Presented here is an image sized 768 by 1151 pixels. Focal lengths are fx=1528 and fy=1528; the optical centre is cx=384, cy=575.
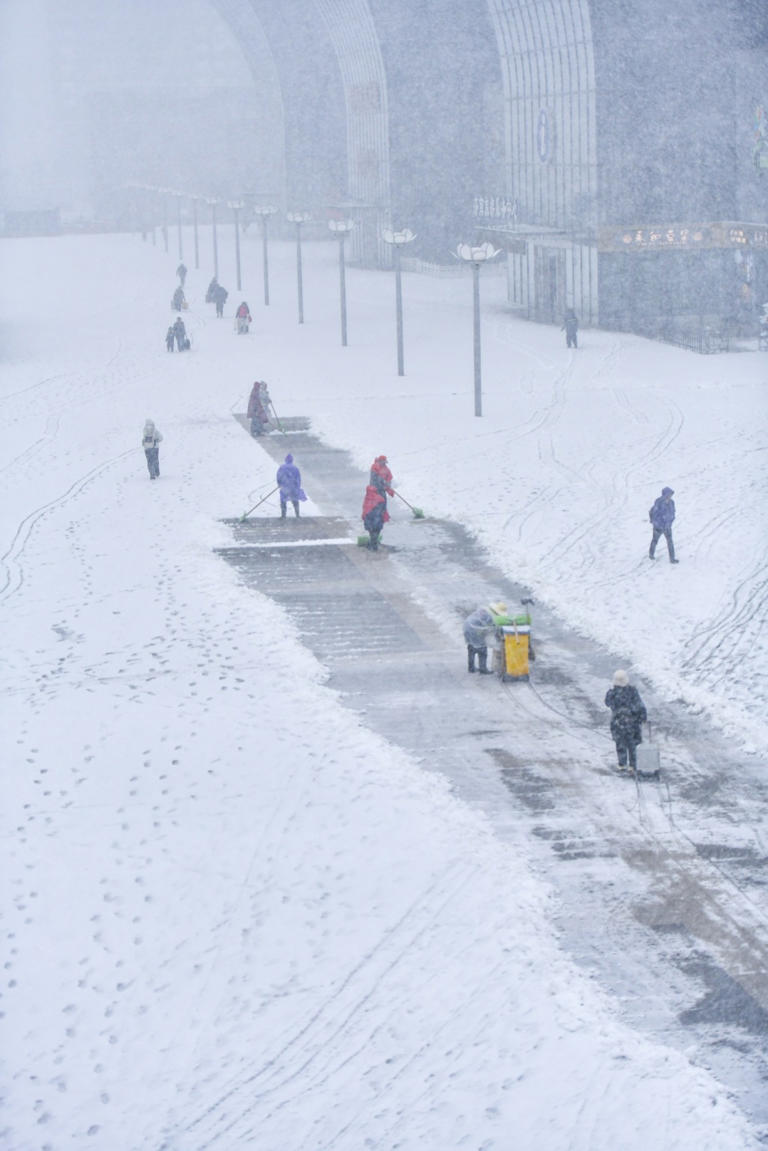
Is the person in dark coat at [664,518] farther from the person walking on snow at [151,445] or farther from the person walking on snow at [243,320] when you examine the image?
the person walking on snow at [243,320]

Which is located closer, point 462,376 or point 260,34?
point 462,376

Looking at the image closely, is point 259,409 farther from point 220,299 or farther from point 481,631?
point 220,299

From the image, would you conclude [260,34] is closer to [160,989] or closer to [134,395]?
[134,395]

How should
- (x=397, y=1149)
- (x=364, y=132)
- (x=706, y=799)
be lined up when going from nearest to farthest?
(x=397, y=1149) → (x=706, y=799) → (x=364, y=132)

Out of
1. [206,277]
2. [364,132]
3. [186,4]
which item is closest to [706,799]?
[206,277]

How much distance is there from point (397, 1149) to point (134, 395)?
1255 inches

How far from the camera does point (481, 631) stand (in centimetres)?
1703

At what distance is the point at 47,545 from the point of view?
23.9m

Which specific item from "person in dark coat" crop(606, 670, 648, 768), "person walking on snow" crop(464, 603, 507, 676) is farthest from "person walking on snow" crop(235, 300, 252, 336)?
"person in dark coat" crop(606, 670, 648, 768)

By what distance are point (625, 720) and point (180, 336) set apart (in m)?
34.3

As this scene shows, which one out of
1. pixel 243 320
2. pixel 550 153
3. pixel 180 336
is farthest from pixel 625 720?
pixel 550 153

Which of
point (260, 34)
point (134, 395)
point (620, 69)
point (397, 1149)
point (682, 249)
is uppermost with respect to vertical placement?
point (260, 34)

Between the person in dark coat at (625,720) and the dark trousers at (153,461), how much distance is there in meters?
15.7

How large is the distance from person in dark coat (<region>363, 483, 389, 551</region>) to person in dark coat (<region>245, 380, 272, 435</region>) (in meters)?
10.4
